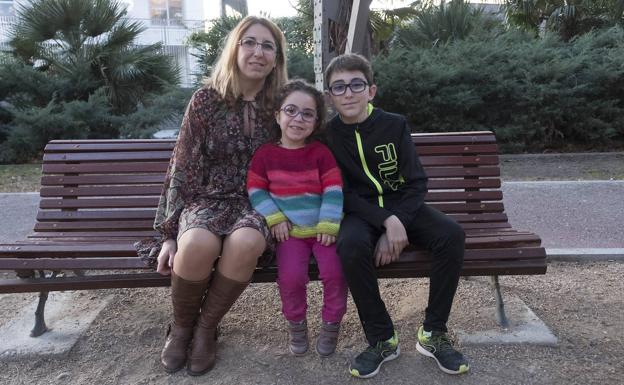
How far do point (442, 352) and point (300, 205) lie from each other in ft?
3.01

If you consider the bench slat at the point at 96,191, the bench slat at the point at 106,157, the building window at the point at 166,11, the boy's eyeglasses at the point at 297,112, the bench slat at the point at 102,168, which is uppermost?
the building window at the point at 166,11

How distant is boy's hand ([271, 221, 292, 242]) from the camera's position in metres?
2.45

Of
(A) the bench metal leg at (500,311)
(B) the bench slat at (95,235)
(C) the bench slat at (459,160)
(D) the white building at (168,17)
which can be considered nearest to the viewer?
(A) the bench metal leg at (500,311)

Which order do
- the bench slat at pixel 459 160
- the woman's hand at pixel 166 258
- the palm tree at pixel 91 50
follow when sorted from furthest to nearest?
the palm tree at pixel 91 50
the bench slat at pixel 459 160
the woman's hand at pixel 166 258

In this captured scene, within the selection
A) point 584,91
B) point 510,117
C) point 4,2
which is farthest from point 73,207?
point 4,2

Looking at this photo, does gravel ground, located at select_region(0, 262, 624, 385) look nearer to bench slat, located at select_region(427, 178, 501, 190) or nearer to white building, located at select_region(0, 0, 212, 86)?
bench slat, located at select_region(427, 178, 501, 190)

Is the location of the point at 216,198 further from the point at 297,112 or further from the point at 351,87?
the point at 351,87

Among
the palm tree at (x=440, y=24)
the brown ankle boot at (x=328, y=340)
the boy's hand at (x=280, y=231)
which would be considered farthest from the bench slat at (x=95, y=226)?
the palm tree at (x=440, y=24)

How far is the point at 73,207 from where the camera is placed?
122 inches

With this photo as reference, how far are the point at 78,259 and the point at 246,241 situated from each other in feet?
2.76

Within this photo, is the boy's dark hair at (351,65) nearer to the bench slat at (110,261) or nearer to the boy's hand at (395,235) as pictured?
the boy's hand at (395,235)

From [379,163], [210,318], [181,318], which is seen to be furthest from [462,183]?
[181,318]

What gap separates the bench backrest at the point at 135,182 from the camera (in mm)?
3043

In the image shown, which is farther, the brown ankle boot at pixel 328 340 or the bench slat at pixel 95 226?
the bench slat at pixel 95 226
